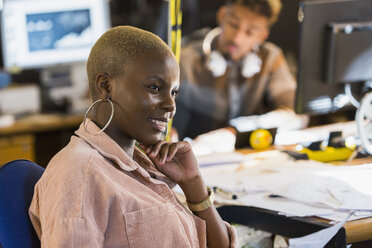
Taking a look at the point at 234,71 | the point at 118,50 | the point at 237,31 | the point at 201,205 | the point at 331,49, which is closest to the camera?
the point at 118,50

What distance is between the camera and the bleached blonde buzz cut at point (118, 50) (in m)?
1.14

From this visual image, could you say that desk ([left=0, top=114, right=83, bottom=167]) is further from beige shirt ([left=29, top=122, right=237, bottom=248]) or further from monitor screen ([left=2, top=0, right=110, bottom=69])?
beige shirt ([left=29, top=122, right=237, bottom=248])

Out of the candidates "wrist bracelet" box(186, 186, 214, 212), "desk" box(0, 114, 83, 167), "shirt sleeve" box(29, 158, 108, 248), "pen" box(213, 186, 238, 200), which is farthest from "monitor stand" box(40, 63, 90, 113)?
"shirt sleeve" box(29, 158, 108, 248)

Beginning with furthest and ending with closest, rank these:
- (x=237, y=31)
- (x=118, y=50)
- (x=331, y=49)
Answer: (x=237, y=31) < (x=331, y=49) < (x=118, y=50)

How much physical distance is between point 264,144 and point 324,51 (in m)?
0.45

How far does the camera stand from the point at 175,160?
144 cm

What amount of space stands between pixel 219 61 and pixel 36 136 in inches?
50.3

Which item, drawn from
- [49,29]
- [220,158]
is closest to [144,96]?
[220,158]

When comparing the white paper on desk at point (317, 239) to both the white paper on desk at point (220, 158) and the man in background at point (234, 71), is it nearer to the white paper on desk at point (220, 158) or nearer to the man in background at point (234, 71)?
the white paper on desk at point (220, 158)

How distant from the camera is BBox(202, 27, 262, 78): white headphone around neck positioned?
343cm

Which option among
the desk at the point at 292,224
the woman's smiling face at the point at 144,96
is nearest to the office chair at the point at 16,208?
the woman's smiling face at the point at 144,96

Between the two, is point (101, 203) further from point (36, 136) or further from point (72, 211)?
point (36, 136)

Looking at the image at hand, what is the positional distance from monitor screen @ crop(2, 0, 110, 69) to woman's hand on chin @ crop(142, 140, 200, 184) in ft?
7.61

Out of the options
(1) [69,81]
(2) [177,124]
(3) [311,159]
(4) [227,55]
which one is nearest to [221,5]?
(4) [227,55]
